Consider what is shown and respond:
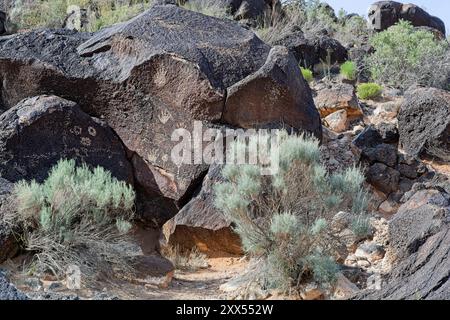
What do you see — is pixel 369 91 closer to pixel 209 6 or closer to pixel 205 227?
pixel 209 6

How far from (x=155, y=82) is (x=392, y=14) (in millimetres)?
14157

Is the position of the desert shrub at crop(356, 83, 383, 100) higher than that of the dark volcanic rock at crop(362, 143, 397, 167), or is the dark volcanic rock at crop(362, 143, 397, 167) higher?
the desert shrub at crop(356, 83, 383, 100)

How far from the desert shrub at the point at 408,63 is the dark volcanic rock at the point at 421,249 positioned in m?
6.45

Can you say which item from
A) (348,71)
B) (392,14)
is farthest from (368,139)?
(392,14)

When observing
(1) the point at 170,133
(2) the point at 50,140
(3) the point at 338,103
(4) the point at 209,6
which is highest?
(4) the point at 209,6

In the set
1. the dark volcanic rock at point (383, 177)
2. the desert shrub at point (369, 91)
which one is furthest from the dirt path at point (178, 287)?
the desert shrub at point (369, 91)

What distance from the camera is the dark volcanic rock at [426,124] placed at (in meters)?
9.50

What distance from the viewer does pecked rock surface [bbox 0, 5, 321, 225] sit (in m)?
7.19

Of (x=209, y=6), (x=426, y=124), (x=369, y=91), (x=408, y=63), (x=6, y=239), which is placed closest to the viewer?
(x=6, y=239)

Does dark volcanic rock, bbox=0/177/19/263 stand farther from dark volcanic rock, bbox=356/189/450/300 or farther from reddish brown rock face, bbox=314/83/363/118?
reddish brown rock face, bbox=314/83/363/118

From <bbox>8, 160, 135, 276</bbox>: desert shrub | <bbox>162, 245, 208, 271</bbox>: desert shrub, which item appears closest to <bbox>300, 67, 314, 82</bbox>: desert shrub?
<bbox>162, 245, 208, 271</bbox>: desert shrub

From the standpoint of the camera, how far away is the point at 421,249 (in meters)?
4.97

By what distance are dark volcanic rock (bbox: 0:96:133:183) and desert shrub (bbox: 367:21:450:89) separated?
6990 mm

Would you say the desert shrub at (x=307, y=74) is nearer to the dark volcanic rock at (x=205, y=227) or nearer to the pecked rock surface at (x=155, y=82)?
the pecked rock surface at (x=155, y=82)
